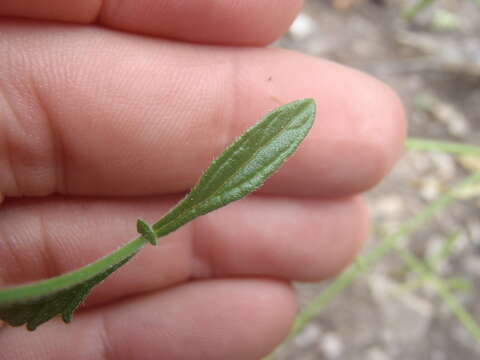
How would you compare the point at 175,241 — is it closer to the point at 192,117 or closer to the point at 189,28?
the point at 192,117

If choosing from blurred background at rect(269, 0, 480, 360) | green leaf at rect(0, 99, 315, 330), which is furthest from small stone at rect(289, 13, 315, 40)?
green leaf at rect(0, 99, 315, 330)

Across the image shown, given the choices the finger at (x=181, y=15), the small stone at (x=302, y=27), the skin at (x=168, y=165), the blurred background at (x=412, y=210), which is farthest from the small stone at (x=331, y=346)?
the small stone at (x=302, y=27)

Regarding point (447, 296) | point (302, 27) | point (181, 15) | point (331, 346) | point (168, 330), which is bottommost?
point (331, 346)

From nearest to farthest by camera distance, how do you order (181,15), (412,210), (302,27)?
(181,15), (412,210), (302,27)

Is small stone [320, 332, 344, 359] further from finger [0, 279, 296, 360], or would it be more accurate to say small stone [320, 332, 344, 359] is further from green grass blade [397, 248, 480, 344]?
finger [0, 279, 296, 360]

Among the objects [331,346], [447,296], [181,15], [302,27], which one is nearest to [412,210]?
[447,296]

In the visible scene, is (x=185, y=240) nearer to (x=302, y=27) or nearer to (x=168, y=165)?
(x=168, y=165)

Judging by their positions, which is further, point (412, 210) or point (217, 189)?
point (412, 210)

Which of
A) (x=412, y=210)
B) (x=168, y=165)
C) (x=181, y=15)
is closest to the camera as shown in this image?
(x=181, y=15)
